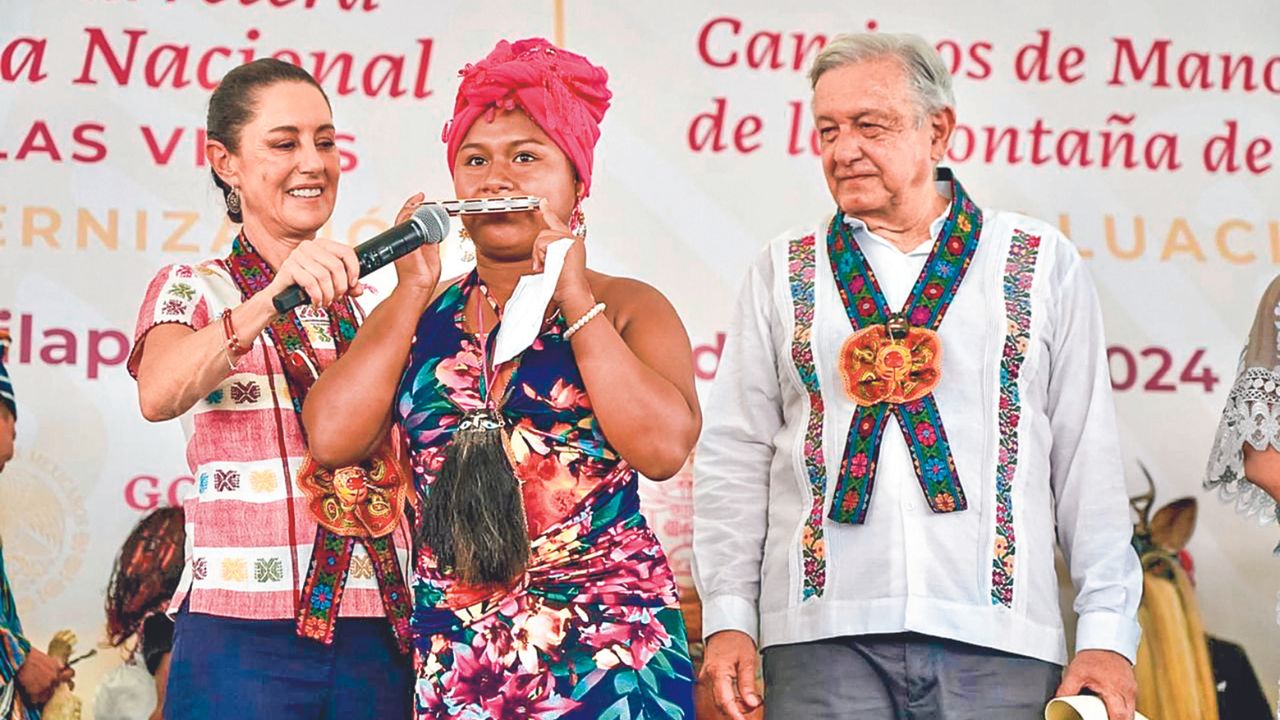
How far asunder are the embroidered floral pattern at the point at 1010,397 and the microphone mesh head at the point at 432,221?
1093 millimetres

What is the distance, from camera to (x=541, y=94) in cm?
282

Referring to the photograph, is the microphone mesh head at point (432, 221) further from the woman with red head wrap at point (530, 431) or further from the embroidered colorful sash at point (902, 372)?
the embroidered colorful sash at point (902, 372)

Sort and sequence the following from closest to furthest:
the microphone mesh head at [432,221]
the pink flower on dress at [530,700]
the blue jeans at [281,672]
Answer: the pink flower on dress at [530,700] → the microphone mesh head at [432,221] → the blue jeans at [281,672]

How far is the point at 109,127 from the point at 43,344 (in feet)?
1.78

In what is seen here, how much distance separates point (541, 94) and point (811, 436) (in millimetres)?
847

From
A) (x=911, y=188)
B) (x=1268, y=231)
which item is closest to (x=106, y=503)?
(x=911, y=188)

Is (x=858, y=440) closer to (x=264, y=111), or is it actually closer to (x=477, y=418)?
(x=477, y=418)

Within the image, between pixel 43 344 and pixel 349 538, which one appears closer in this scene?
pixel 349 538

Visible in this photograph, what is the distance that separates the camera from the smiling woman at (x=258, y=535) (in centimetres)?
285

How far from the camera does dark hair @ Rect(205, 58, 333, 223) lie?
3.18m

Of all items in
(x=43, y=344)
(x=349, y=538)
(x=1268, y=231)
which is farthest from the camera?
(x=1268, y=231)

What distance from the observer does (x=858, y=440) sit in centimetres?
314

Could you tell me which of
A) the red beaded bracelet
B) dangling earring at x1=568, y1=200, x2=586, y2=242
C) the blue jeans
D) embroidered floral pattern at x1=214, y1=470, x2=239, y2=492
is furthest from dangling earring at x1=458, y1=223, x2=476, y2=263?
the blue jeans

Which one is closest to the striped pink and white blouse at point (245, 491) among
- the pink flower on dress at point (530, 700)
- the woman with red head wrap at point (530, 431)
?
the woman with red head wrap at point (530, 431)
